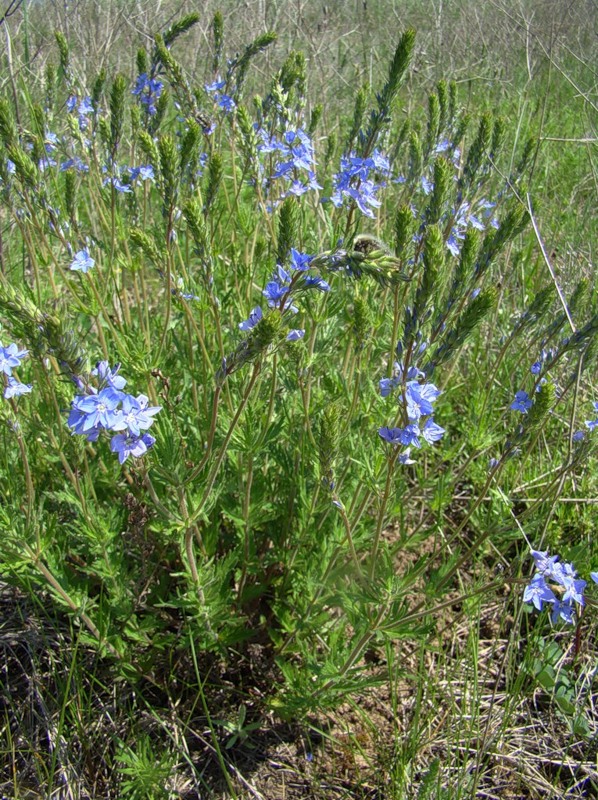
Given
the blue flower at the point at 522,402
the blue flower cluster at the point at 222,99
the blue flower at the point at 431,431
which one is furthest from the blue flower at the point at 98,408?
the blue flower cluster at the point at 222,99

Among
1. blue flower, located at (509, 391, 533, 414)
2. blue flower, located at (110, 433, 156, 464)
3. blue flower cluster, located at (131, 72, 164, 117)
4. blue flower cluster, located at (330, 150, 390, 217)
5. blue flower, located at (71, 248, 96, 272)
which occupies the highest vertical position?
blue flower cluster, located at (131, 72, 164, 117)

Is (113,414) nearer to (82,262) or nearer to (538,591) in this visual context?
(82,262)

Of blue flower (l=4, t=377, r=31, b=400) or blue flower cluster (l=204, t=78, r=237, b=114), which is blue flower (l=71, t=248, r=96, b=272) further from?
blue flower cluster (l=204, t=78, r=237, b=114)

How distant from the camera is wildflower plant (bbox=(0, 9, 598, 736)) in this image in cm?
211

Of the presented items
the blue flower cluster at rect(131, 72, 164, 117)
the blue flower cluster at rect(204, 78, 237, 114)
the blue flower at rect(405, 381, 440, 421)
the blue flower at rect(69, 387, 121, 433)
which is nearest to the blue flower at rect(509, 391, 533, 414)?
the blue flower at rect(405, 381, 440, 421)

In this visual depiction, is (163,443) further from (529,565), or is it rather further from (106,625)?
(529,565)

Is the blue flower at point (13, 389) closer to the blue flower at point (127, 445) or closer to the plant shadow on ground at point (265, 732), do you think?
the blue flower at point (127, 445)

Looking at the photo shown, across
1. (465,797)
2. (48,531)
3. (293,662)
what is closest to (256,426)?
(48,531)

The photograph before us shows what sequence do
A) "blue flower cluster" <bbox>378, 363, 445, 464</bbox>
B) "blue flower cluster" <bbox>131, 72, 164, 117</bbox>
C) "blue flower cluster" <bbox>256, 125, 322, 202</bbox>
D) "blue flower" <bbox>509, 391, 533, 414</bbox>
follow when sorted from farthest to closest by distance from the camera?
"blue flower cluster" <bbox>131, 72, 164, 117</bbox> → "blue flower cluster" <bbox>256, 125, 322, 202</bbox> → "blue flower" <bbox>509, 391, 533, 414</bbox> → "blue flower cluster" <bbox>378, 363, 445, 464</bbox>

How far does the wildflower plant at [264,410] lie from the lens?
2.11 m

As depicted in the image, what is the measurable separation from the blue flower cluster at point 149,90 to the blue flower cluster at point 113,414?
7.67ft

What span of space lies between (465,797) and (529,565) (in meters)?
1.52

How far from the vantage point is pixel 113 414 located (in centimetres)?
187

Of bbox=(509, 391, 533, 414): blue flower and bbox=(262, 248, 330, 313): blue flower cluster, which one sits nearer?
bbox=(262, 248, 330, 313): blue flower cluster
